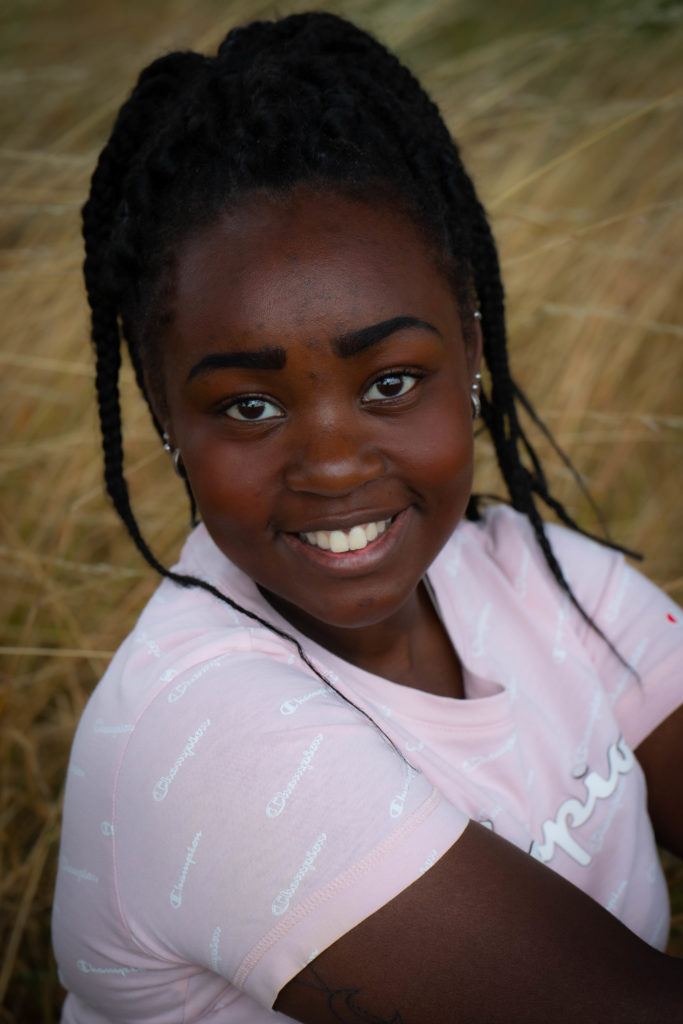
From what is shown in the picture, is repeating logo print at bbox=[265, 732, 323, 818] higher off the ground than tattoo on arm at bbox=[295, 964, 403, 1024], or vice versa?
repeating logo print at bbox=[265, 732, 323, 818]

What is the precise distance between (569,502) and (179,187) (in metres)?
2.01

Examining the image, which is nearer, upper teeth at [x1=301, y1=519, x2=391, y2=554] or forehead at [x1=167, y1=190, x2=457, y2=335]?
forehead at [x1=167, y1=190, x2=457, y2=335]

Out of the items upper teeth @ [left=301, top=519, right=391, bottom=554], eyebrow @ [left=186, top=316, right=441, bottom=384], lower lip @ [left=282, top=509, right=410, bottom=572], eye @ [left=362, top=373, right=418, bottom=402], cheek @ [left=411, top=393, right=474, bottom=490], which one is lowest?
lower lip @ [left=282, top=509, right=410, bottom=572]

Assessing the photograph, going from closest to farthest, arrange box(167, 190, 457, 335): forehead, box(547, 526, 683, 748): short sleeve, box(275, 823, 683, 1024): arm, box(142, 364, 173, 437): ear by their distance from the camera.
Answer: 1. box(275, 823, 683, 1024): arm
2. box(167, 190, 457, 335): forehead
3. box(142, 364, 173, 437): ear
4. box(547, 526, 683, 748): short sleeve

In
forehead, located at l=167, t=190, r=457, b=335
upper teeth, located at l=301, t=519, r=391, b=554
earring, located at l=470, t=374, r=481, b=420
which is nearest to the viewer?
forehead, located at l=167, t=190, r=457, b=335

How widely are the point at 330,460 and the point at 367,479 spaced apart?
0.21 feet

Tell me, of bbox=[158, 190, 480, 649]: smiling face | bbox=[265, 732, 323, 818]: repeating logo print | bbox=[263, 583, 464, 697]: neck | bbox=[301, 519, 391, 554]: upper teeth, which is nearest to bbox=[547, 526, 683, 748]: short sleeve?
bbox=[263, 583, 464, 697]: neck

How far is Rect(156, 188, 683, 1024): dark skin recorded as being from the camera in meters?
1.06

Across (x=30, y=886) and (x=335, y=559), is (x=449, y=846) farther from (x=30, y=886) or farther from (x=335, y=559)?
(x=30, y=886)

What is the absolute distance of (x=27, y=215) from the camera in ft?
12.1

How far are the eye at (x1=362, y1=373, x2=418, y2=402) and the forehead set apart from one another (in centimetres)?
9

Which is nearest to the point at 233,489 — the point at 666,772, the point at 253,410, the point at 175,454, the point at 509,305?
the point at 253,410

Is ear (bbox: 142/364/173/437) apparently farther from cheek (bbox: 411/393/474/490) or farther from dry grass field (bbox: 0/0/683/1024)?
dry grass field (bbox: 0/0/683/1024)

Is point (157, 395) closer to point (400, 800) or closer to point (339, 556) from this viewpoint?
point (339, 556)
